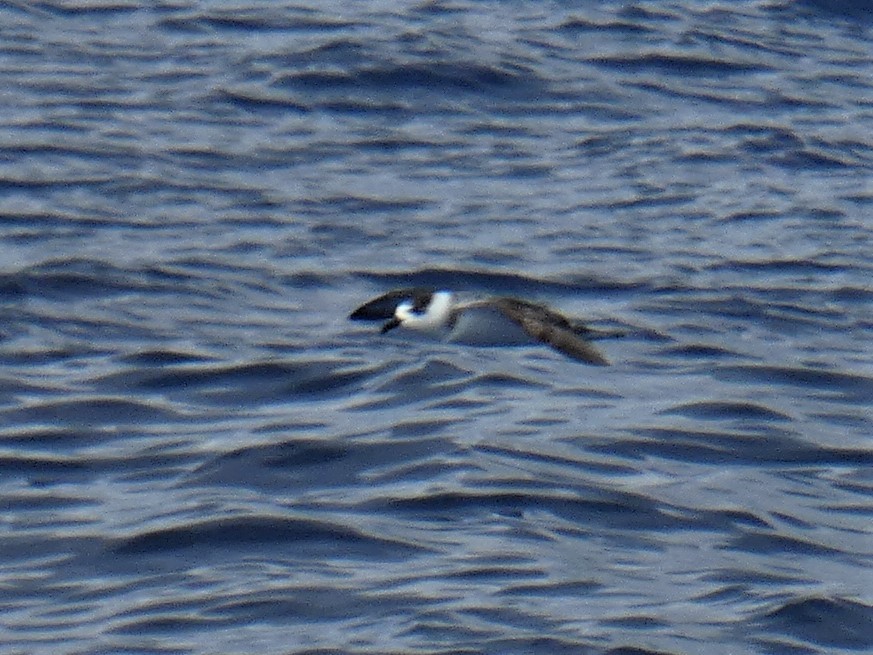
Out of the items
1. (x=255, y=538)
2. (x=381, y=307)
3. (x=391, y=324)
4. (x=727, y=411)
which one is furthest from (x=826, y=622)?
(x=381, y=307)

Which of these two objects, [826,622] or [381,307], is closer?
[826,622]

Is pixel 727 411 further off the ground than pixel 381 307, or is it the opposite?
pixel 381 307

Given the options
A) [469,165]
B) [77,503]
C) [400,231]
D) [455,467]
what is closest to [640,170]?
[469,165]

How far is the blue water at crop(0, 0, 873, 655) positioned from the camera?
740 centimetres

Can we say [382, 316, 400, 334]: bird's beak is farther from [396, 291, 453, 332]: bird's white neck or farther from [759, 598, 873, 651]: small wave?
[759, 598, 873, 651]: small wave

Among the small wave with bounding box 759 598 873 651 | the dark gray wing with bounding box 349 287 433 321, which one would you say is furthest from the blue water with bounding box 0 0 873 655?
the dark gray wing with bounding box 349 287 433 321

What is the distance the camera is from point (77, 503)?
826 cm

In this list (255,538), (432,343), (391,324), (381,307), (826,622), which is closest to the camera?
(826,622)

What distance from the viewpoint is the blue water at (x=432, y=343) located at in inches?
291

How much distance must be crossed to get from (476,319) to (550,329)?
2.14ft

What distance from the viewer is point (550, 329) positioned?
9156 millimetres

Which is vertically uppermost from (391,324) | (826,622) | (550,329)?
(550,329)

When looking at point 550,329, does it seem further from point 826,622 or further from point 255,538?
point 826,622

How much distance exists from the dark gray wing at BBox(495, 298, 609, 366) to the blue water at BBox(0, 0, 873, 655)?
45 cm
